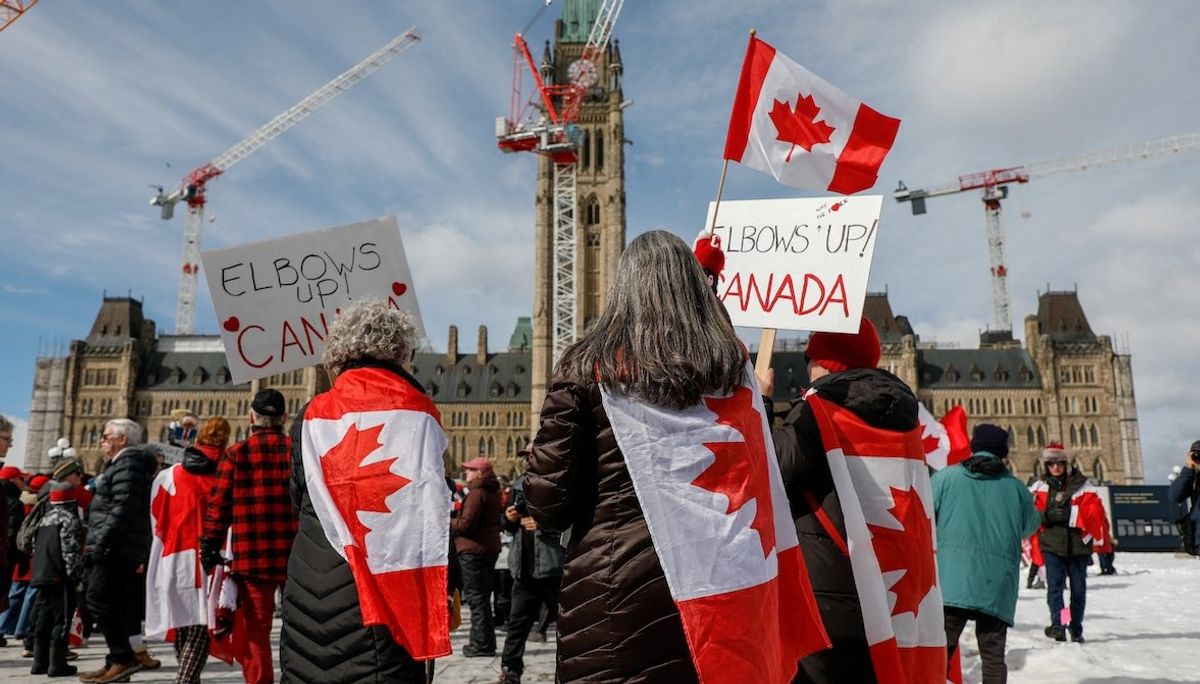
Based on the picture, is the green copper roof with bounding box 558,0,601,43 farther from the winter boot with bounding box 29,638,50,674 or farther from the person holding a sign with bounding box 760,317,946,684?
the person holding a sign with bounding box 760,317,946,684

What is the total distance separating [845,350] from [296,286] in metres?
3.14

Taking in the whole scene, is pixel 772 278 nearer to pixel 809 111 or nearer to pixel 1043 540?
pixel 809 111

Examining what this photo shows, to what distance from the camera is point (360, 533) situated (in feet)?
10.8

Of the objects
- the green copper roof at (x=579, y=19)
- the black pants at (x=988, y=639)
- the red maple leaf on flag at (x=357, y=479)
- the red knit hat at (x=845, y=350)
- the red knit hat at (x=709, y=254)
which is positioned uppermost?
the green copper roof at (x=579, y=19)

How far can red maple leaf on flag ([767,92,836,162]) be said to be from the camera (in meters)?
4.98

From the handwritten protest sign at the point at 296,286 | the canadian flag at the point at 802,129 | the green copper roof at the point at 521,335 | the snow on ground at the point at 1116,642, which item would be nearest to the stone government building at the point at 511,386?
the green copper roof at the point at 521,335

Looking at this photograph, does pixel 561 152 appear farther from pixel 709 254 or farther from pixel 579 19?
pixel 709 254

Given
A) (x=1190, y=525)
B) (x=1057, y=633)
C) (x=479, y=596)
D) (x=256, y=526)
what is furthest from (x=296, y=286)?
(x=1057, y=633)

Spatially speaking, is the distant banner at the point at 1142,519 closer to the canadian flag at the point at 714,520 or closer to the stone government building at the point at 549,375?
the canadian flag at the point at 714,520

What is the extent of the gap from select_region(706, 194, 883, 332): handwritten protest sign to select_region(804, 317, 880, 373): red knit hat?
0.34 m

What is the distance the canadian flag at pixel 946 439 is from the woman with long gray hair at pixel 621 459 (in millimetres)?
7300

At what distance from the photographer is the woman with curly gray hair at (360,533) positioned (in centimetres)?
319

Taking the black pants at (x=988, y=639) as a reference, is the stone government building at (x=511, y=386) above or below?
above

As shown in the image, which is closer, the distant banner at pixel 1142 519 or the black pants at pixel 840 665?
the black pants at pixel 840 665
